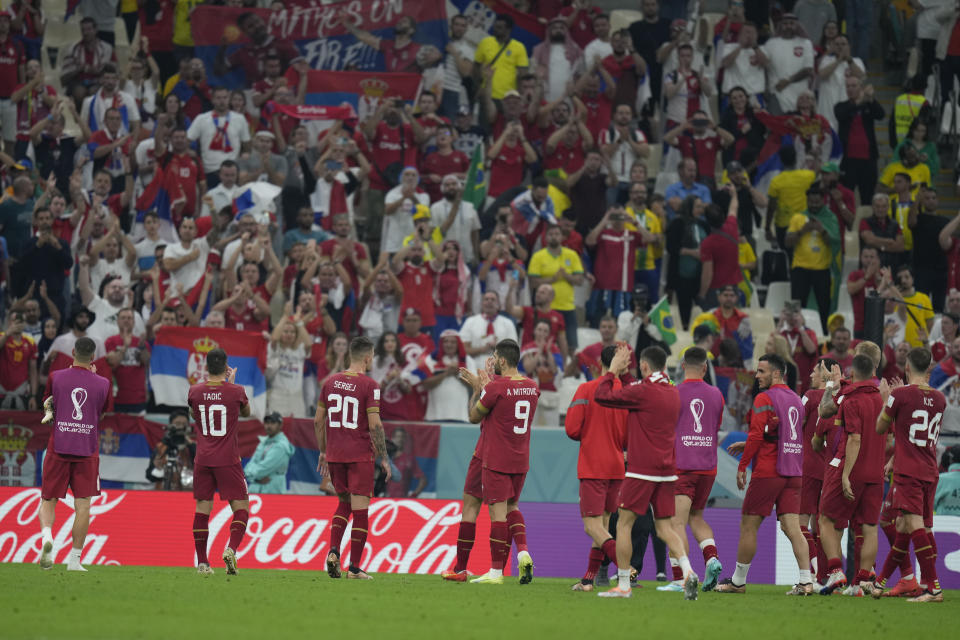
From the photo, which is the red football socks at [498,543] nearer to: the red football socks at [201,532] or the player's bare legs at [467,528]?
the player's bare legs at [467,528]

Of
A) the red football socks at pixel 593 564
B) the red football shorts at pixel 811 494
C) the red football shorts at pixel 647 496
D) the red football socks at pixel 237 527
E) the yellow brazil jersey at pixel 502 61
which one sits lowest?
the red football socks at pixel 593 564

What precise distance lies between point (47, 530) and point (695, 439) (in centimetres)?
666

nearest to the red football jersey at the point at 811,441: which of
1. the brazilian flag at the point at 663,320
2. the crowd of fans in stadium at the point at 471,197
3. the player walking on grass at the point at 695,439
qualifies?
the player walking on grass at the point at 695,439

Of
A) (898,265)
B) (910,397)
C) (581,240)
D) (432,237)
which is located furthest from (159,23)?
(910,397)

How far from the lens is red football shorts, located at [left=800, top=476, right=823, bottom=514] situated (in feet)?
47.1

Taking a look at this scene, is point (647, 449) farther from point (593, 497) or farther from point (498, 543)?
point (498, 543)

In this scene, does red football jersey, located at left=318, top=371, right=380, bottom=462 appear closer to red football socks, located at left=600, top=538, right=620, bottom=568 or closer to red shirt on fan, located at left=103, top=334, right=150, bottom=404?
red football socks, located at left=600, top=538, right=620, bottom=568

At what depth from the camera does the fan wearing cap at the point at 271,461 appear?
1789 centimetres

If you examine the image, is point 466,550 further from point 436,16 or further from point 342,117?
point 436,16

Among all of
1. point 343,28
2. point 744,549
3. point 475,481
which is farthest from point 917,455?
point 343,28

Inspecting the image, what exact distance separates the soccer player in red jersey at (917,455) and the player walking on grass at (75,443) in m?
7.91

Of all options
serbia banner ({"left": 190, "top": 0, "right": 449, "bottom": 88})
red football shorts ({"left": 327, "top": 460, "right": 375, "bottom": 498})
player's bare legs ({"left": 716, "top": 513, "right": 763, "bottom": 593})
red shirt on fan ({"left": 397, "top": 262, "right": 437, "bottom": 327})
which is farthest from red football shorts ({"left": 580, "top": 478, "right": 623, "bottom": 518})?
serbia banner ({"left": 190, "top": 0, "right": 449, "bottom": 88})

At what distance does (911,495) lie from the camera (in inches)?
507

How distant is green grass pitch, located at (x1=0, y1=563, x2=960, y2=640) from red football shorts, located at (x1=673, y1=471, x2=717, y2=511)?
3.37 feet
